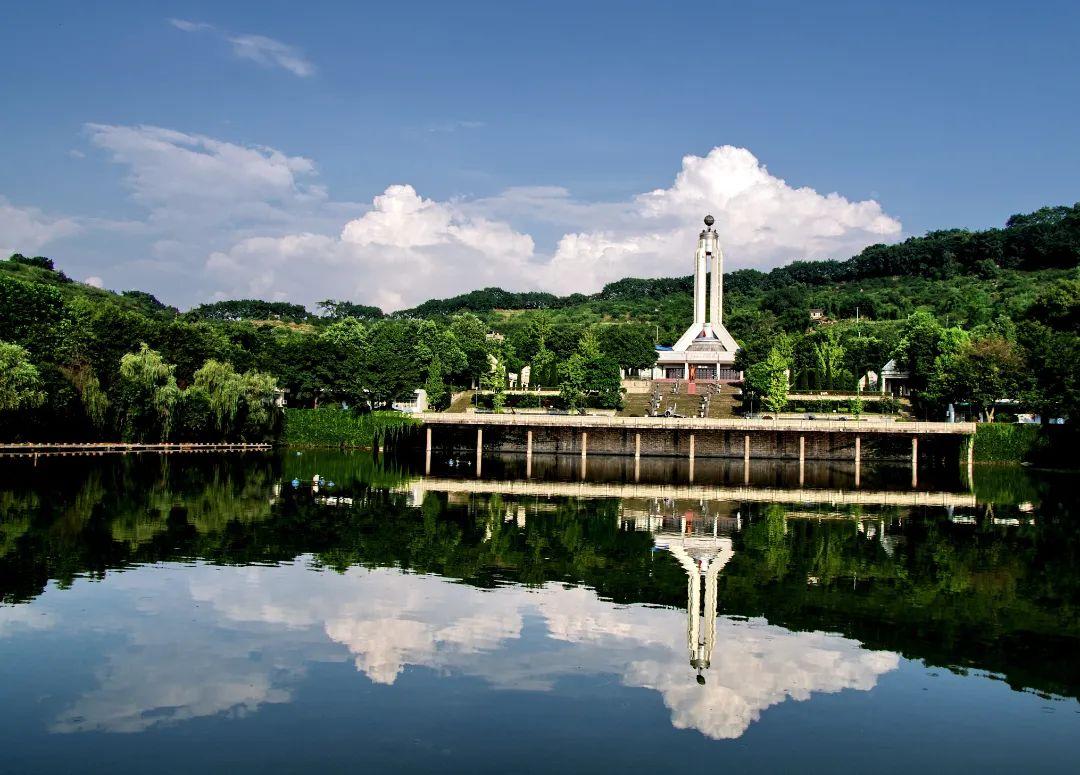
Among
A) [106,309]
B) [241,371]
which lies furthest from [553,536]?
[106,309]

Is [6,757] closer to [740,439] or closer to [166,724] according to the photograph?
[166,724]

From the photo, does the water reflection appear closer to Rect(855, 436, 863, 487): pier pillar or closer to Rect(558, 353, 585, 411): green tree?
Rect(855, 436, 863, 487): pier pillar

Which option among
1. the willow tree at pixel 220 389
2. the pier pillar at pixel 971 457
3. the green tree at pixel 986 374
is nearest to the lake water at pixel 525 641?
the pier pillar at pixel 971 457

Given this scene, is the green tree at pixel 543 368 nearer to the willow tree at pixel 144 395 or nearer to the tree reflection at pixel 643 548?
the willow tree at pixel 144 395

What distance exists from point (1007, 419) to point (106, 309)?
63.4 m

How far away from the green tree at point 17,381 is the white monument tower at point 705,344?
171ft

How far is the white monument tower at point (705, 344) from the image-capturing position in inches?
3349

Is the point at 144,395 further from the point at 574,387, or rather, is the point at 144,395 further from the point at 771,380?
the point at 771,380

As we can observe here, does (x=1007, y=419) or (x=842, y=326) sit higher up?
(x=842, y=326)

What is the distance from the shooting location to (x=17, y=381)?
49.4m

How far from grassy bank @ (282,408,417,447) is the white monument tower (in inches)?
1154

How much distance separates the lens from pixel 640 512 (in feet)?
115

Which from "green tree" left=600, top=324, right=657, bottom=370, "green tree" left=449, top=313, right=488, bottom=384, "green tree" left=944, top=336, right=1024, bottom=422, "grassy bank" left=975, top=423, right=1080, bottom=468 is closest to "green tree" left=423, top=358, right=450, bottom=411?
"green tree" left=449, top=313, right=488, bottom=384

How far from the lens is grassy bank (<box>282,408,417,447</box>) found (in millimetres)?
67375
